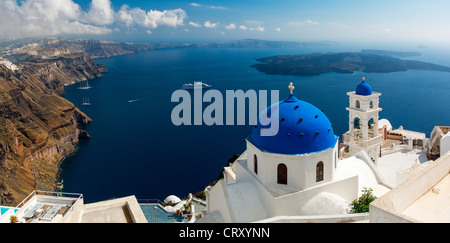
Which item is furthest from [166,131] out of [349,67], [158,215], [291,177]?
[349,67]

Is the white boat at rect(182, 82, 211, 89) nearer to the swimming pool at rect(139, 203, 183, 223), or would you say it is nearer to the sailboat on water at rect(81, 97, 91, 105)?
the sailboat on water at rect(81, 97, 91, 105)

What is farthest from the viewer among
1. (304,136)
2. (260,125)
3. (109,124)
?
(109,124)

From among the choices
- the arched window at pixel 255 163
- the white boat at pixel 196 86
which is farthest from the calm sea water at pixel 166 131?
the arched window at pixel 255 163

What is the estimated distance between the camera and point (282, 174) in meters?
14.9

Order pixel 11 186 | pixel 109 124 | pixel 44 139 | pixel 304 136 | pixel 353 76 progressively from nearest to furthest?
1. pixel 304 136
2. pixel 11 186
3. pixel 44 139
4. pixel 109 124
5. pixel 353 76

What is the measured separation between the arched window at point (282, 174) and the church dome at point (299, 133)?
2.38 feet

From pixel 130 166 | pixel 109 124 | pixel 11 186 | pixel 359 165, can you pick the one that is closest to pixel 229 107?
pixel 109 124

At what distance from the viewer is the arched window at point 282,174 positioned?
48.7 ft

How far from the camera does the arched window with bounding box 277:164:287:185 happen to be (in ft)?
48.7

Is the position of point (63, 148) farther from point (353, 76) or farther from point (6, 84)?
point (353, 76)

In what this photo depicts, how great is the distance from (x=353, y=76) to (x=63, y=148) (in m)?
104

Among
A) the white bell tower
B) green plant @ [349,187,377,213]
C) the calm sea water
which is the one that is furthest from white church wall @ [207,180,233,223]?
the calm sea water

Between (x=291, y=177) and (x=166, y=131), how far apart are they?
51465 mm

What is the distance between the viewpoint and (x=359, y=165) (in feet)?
56.5
